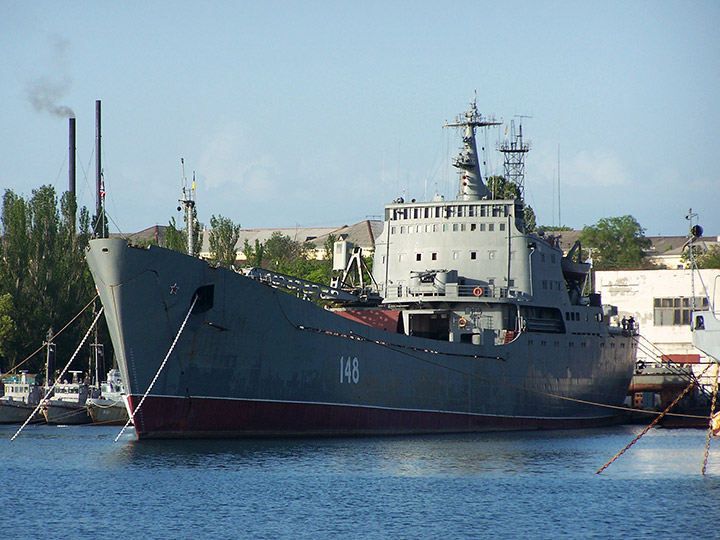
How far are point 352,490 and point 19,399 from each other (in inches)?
1213

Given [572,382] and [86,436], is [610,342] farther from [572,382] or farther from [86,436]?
[86,436]

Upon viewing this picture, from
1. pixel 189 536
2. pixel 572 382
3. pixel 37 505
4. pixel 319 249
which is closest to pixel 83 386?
pixel 572 382

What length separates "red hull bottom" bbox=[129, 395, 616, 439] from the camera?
30.5 meters

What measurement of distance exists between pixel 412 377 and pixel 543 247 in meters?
8.51

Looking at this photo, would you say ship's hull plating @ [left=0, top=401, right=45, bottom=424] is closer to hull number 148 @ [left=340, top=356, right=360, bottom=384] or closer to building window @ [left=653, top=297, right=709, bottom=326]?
hull number 148 @ [left=340, top=356, right=360, bottom=384]

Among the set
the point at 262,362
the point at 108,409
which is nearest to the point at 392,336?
the point at 262,362

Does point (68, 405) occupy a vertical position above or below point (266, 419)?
below

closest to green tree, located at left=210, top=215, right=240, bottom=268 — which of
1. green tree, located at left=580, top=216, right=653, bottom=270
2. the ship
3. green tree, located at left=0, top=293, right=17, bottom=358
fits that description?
green tree, located at left=0, top=293, right=17, bottom=358

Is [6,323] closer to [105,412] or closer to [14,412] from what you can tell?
[14,412]

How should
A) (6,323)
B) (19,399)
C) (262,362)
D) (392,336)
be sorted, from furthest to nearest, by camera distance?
(6,323) → (19,399) → (392,336) → (262,362)

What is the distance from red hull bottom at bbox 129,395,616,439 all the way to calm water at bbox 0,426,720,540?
0.48m

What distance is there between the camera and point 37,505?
74.0ft

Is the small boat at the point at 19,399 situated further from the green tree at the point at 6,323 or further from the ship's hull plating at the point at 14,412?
the green tree at the point at 6,323

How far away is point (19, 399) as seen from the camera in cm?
5075
